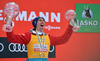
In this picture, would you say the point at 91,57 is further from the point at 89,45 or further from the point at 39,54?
the point at 39,54

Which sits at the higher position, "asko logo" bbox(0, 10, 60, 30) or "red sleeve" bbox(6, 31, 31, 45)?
"asko logo" bbox(0, 10, 60, 30)

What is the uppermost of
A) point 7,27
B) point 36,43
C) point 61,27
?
point 7,27

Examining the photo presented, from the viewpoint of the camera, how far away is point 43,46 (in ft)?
6.59

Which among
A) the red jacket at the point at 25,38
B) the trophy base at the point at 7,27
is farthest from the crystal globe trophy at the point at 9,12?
the red jacket at the point at 25,38

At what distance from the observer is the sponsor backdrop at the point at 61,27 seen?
3.40 m

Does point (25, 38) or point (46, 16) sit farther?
point (46, 16)

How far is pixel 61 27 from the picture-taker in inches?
137

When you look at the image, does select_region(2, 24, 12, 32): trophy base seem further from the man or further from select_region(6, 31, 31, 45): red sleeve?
the man

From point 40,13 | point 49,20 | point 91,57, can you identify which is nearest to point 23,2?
point 40,13

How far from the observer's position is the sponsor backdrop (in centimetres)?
340

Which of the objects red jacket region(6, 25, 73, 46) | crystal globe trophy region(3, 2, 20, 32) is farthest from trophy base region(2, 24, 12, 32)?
red jacket region(6, 25, 73, 46)

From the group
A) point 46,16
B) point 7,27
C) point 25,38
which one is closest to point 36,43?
point 25,38

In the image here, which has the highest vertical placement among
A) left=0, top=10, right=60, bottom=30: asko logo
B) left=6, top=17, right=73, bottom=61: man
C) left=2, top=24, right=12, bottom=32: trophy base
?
left=0, top=10, right=60, bottom=30: asko logo

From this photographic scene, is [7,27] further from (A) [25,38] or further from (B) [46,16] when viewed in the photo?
(B) [46,16]
